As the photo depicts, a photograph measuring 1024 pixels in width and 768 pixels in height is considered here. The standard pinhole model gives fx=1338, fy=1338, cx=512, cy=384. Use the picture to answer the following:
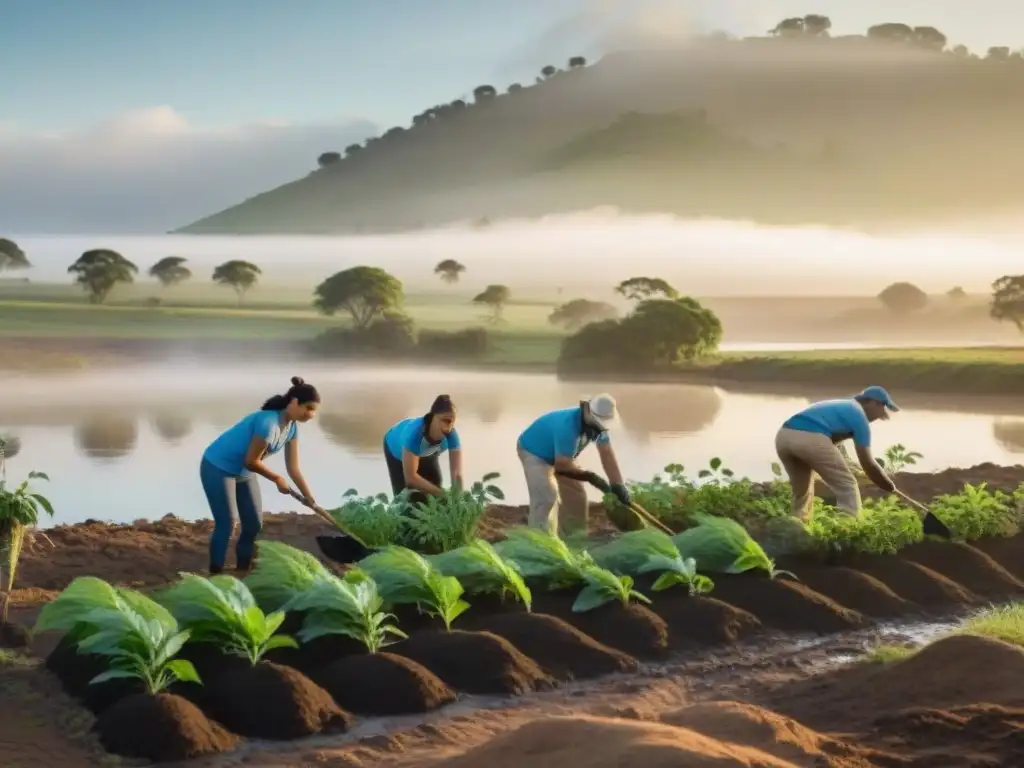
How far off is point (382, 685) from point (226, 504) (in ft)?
7.82

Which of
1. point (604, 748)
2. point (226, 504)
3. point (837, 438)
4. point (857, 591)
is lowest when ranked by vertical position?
point (857, 591)

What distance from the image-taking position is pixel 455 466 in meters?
8.02

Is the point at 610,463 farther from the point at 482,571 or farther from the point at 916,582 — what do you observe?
the point at 916,582

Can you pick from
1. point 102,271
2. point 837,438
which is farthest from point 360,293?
point 837,438

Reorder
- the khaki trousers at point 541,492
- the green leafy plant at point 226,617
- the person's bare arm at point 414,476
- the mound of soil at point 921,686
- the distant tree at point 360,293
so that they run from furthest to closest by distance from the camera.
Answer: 1. the distant tree at point 360,293
2. the khaki trousers at point 541,492
3. the person's bare arm at point 414,476
4. the green leafy plant at point 226,617
5. the mound of soil at point 921,686

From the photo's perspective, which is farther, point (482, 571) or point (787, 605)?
point (787, 605)

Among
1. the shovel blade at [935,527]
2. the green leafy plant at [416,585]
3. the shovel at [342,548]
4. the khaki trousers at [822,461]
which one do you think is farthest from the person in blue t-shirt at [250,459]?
the shovel blade at [935,527]

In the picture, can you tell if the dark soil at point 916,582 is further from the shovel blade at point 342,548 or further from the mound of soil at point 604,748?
the mound of soil at point 604,748

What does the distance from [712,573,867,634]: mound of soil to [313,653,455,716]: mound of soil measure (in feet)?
6.94

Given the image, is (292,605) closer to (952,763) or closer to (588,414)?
(588,414)

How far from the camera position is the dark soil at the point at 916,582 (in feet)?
25.8

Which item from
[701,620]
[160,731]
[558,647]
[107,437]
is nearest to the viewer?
[160,731]

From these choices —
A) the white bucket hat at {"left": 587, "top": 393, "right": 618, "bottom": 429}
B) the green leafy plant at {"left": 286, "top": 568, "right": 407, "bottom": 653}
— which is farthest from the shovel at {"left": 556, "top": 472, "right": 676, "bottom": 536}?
the green leafy plant at {"left": 286, "top": 568, "right": 407, "bottom": 653}

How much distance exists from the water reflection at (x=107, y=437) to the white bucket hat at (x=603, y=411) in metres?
11.9
